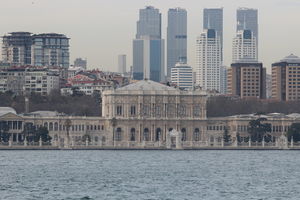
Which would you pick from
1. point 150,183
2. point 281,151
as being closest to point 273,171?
point 150,183

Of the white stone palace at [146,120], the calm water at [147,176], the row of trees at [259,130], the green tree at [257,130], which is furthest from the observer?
the white stone palace at [146,120]

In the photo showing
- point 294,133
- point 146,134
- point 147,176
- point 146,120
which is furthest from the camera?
point 146,120

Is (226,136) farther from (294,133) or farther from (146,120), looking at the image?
(146,120)

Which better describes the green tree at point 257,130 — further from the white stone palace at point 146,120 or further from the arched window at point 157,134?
the arched window at point 157,134

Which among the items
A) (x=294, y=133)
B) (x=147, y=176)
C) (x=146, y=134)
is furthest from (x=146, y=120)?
(x=147, y=176)

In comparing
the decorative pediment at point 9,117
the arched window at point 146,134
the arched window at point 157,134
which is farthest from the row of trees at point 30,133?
the arched window at point 157,134
